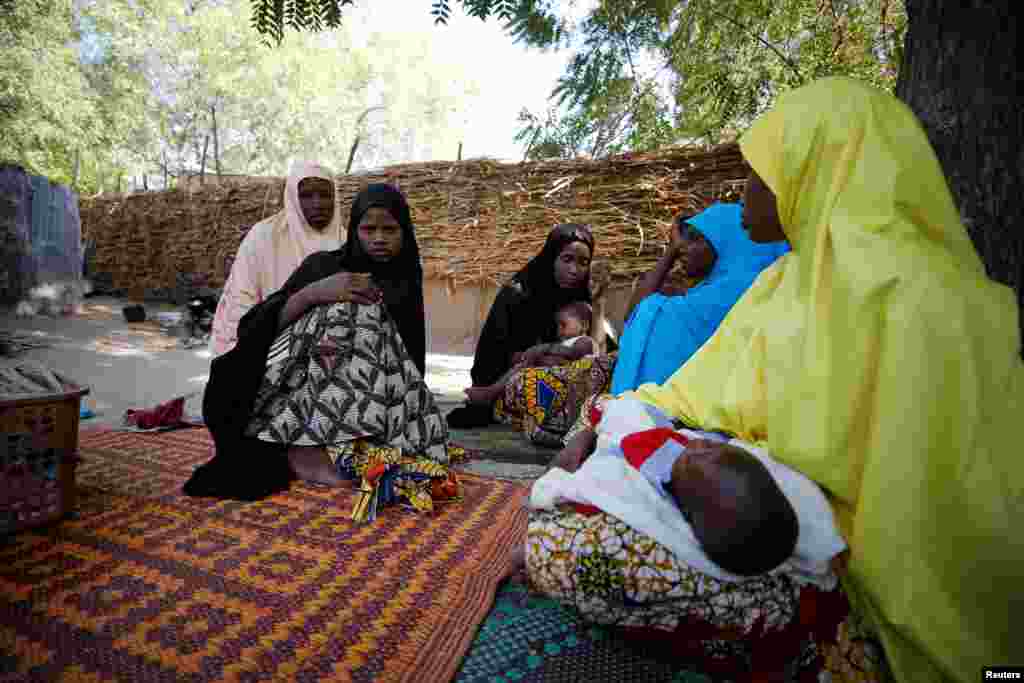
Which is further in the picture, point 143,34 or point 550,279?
point 143,34

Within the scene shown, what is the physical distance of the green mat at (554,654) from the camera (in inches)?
49.0

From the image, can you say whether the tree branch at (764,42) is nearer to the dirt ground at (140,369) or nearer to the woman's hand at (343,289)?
the dirt ground at (140,369)

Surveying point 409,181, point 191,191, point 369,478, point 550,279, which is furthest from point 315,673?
point 191,191

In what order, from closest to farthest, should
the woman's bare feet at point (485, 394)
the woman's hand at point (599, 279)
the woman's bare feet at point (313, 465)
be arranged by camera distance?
the woman's bare feet at point (313, 465) → the woman's bare feet at point (485, 394) → the woman's hand at point (599, 279)

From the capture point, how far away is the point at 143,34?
53.1 feet

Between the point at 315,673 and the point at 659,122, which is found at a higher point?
the point at 659,122

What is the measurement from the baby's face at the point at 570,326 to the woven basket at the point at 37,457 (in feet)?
8.98

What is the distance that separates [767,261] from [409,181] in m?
5.66

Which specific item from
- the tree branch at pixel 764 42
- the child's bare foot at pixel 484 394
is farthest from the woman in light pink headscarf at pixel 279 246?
the tree branch at pixel 764 42

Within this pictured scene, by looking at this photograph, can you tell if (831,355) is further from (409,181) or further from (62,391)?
(409,181)

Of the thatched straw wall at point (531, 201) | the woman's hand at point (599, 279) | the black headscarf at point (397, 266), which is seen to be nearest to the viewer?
the black headscarf at point (397, 266)

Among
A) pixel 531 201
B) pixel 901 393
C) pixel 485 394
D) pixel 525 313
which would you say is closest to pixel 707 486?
pixel 901 393

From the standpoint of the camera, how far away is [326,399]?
2.38 meters

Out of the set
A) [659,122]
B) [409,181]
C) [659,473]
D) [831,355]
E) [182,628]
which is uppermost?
[659,122]
